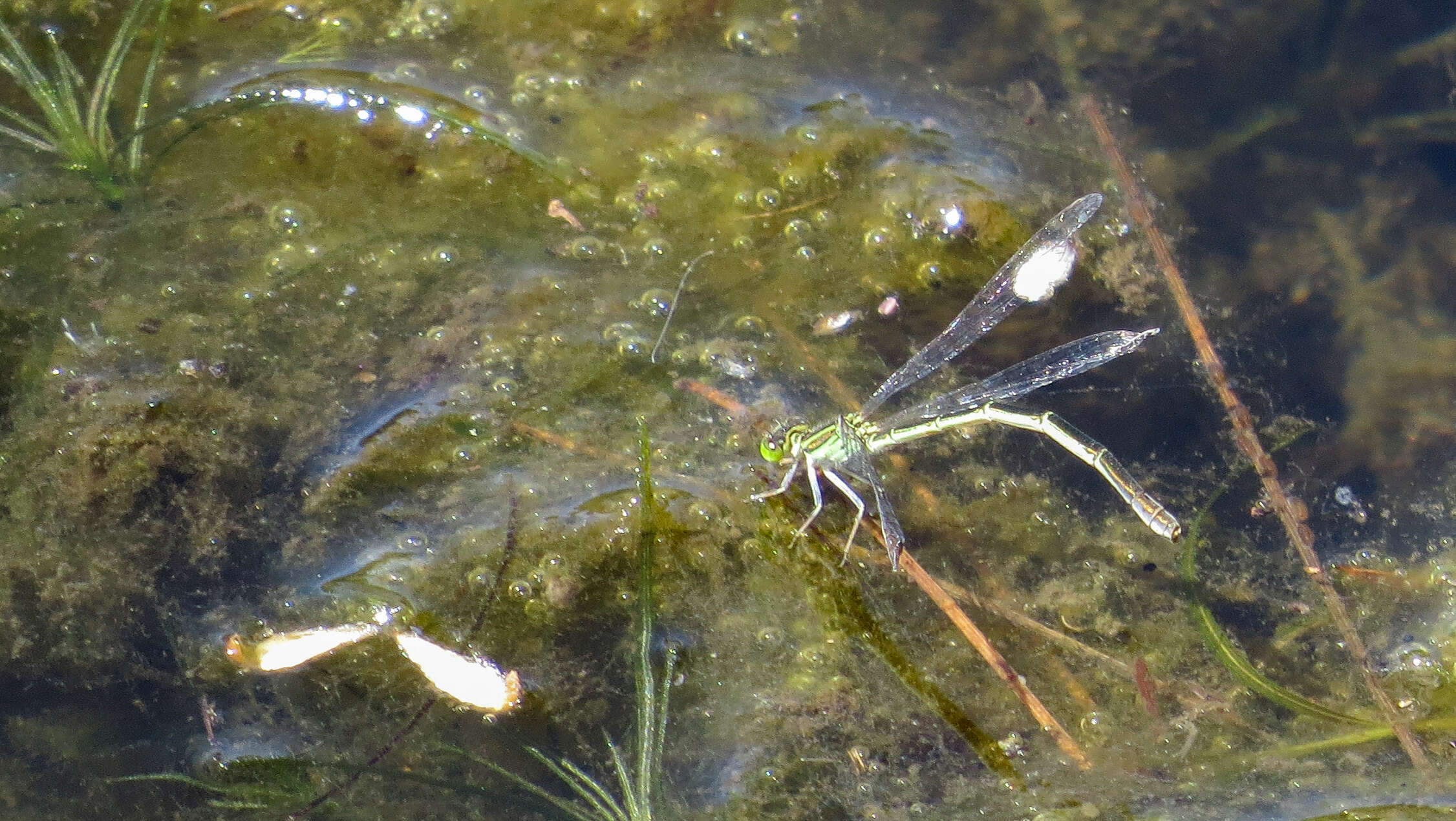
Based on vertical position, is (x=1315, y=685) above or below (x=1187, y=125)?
below

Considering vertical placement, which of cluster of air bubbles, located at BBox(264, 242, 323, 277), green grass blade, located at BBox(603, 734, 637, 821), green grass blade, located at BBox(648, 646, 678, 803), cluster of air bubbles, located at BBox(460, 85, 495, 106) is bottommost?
cluster of air bubbles, located at BBox(264, 242, 323, 277)

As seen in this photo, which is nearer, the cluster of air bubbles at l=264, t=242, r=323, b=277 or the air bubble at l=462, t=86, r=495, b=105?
the cluster of air bubbles at l=264, t=242, r=323, b=277

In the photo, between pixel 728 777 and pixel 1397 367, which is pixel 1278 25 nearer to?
pixel 1397 367

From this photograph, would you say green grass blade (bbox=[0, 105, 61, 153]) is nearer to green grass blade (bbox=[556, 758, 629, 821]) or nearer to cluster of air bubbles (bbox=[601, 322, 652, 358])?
cluster of air bubbles (bbox=[601, 322, 652, 358])

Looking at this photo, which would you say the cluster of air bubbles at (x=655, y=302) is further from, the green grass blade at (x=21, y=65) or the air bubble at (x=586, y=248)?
the green grass blade at (x=21, y=65)

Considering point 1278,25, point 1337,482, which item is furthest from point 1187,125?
point 1337,482

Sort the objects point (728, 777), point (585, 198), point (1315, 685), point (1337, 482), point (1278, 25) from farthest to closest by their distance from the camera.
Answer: point (1278, 25), point (585, 198), point (1337, 482), point (1315, 685), point (728, 777)

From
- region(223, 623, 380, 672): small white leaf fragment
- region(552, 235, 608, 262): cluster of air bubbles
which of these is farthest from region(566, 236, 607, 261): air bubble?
region(223, 623, 380, 672): small white leaf fragment

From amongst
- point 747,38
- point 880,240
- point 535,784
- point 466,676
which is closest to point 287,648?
point 466,676

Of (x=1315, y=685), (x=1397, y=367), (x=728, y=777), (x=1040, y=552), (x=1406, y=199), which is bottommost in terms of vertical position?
(x=728, y=777)
